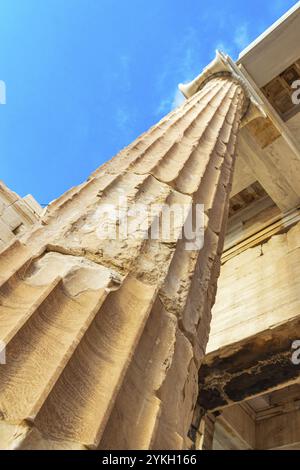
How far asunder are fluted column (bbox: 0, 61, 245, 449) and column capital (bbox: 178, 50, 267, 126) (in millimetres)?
4718

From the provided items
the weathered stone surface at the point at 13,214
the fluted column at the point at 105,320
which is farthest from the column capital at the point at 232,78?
the fluted column at the point at 105,320

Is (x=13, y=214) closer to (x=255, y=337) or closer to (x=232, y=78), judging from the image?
(x=255, y=337)

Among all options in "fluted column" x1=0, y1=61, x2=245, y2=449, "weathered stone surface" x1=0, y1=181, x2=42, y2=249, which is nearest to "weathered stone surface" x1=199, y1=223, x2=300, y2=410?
"fluted column" x1=0, y1=61, x2=245, y2=449

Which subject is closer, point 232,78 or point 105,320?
point 105,320

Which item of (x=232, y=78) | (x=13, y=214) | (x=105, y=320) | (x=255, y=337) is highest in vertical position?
(x=13, y=214)

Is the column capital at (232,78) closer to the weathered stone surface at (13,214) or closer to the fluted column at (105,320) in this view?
the weathered stone surface at (13,214)

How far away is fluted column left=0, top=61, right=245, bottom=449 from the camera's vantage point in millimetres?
1139

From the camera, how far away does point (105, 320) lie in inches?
58.6

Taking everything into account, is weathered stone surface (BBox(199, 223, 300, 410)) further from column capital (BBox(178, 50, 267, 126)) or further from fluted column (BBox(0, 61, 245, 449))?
fluted column (BBox(0, 61, 245, 449))

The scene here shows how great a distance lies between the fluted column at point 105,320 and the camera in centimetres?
114

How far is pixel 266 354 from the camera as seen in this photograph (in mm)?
4871

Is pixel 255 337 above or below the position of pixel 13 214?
below

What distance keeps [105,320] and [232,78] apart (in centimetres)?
647

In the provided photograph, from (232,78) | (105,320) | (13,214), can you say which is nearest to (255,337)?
(13,214)
